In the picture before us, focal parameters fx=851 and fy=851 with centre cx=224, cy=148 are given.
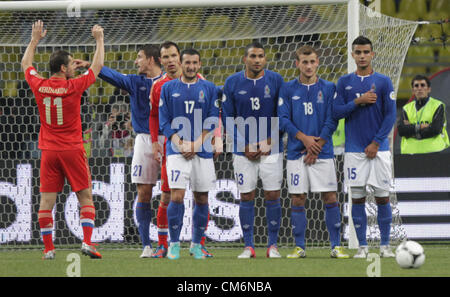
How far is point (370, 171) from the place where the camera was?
7395 millimetres

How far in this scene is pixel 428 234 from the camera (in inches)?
365

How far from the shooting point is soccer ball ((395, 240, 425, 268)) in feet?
19.9

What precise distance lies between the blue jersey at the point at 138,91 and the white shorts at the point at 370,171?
6.38 ft

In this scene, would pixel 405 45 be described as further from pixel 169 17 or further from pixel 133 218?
pixel 133 218

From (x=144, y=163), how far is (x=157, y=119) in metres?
0.44

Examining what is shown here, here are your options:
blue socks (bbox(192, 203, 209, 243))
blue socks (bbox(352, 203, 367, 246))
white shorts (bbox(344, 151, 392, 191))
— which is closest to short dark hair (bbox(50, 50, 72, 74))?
blue socks (bbox(192, 203, 209, 243))

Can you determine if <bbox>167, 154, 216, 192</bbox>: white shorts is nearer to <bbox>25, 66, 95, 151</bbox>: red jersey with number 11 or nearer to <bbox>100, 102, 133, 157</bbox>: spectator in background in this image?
<bbox>25, 66, 95, 151</bbox>: red jersey with number 11

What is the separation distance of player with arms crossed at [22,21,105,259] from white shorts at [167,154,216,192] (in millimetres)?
780

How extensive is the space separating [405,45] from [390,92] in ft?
7.07

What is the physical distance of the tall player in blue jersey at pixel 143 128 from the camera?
25.7 ft

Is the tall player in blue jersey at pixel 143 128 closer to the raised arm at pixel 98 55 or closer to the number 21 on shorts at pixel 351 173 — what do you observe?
the raised arm at pixel 98 55

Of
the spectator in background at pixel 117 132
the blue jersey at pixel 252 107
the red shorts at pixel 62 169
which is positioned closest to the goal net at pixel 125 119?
the spectator in background at pixel 117 132

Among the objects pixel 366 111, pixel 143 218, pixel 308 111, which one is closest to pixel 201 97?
pixel 308 111

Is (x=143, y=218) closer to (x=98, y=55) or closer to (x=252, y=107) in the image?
(x=252, y=107)
